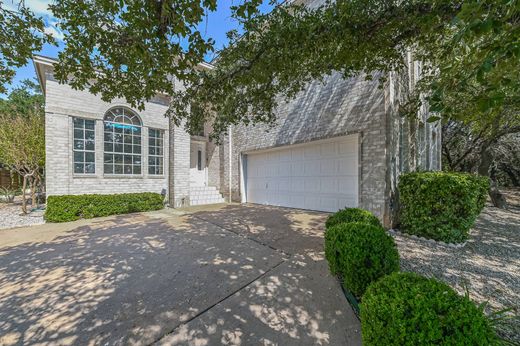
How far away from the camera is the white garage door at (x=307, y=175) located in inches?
265

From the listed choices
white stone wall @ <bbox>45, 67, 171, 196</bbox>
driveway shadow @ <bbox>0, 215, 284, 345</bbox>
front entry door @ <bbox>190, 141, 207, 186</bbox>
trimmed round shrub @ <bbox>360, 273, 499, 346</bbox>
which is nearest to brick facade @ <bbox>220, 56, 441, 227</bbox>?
driveway shadow @ <bbox>0, 215, 284, 345</bbox>

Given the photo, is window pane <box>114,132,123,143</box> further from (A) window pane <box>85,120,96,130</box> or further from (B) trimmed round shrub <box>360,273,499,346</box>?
(B) trimmed round shrub <box>360,273,499,346</box>

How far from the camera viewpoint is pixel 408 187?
4.90 meters

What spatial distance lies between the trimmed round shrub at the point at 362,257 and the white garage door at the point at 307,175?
420 centimetres

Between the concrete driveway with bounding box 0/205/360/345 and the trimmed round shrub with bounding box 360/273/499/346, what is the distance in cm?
71

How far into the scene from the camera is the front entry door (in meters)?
11.1

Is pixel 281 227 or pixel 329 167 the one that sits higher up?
pixel 329 167

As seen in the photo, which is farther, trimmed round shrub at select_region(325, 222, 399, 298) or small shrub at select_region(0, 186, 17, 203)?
small shrub at select_region(0, 186, 17, 203)

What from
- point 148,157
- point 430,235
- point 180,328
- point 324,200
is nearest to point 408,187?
point 430,235

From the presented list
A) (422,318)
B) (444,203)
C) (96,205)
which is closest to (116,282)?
(422,318)

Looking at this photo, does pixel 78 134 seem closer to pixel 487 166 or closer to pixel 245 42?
pixel 245 42

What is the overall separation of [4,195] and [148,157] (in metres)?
8.63

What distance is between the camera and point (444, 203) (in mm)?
4422

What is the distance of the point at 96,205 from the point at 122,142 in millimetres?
2567
